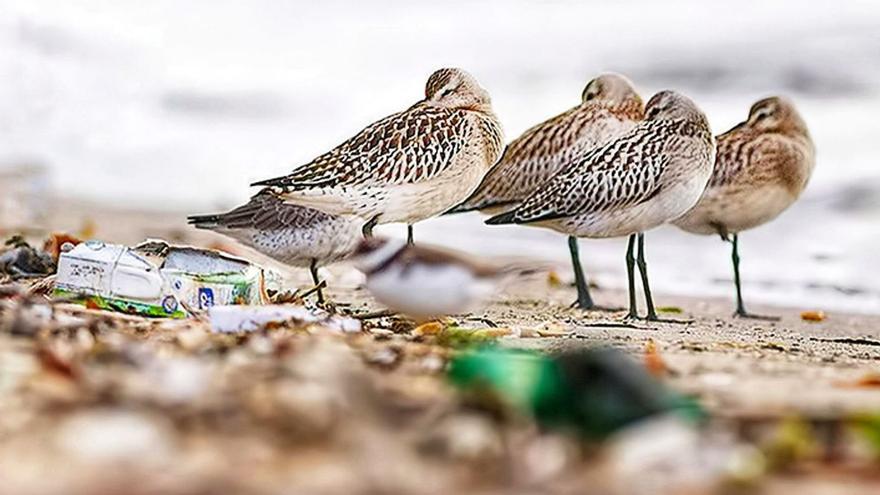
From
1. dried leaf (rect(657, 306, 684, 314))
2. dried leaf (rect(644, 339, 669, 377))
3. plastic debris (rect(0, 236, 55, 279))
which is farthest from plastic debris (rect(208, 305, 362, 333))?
dried leaf (rect(657, 306, 684, 314))

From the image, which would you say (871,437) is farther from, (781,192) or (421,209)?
(781,192)

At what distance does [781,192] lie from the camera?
29.8 feet

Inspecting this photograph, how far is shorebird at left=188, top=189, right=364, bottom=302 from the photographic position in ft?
24.7

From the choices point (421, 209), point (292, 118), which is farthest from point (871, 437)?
point (292, 118)

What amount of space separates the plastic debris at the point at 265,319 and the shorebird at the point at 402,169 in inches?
80.6

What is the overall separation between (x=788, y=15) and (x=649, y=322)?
1263 centimetres

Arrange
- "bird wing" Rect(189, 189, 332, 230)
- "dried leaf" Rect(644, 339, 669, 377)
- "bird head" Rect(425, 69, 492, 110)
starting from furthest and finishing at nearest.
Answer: "bird head" Rect(425, 69, 492, 110) → "bird wing" Rect(189, 189, 332, 230) → "dried leaf" Rect(644, 339, 669, 377)

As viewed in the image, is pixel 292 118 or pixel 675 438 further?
pixel 292 118

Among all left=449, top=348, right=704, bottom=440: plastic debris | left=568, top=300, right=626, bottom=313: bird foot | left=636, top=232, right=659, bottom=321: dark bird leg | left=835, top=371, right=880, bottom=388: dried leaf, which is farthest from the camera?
left=568, top=300, right=626, bottom=313: bird foot

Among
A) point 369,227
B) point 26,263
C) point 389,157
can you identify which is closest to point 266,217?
point 369,227

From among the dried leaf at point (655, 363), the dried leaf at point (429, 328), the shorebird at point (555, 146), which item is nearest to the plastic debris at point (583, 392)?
the dried leaf at point (655, 363)

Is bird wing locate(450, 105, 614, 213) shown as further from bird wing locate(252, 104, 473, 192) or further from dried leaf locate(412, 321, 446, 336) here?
Result: dried leaf locate(412, 321, 446, 336)

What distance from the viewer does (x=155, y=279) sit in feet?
18.7

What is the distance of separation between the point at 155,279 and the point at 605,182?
261 centimetres
